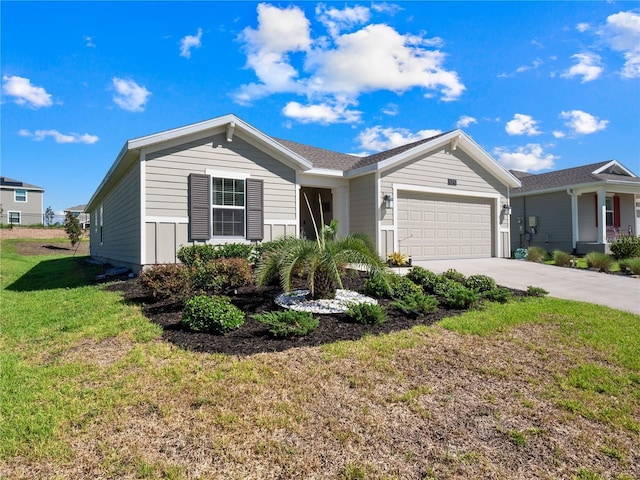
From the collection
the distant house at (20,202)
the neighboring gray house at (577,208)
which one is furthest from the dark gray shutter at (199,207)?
the distant house at (20,202)

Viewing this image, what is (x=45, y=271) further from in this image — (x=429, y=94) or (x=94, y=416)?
(x=429, y=94)

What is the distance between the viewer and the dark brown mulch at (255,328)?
451 cm

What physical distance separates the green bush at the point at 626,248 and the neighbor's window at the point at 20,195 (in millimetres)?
46899

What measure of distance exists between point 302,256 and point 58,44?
924cm

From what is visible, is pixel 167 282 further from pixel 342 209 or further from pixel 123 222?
pixel 342 209

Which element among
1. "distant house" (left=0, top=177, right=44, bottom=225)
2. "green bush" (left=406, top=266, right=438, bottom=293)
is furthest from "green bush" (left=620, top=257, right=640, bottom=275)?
"distant house" (left=0, top=177, right=44, bottom=225)

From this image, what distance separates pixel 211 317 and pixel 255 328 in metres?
0.64

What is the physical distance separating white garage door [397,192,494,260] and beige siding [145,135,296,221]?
13.8 ft

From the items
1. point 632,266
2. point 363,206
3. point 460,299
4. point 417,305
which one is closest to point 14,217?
point 363,206

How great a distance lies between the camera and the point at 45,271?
1378 centimetres

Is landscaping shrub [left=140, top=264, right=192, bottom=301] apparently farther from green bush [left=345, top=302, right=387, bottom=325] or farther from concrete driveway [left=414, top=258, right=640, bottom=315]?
concrete driveway [left=414, top=258, right=640, bottom=315]

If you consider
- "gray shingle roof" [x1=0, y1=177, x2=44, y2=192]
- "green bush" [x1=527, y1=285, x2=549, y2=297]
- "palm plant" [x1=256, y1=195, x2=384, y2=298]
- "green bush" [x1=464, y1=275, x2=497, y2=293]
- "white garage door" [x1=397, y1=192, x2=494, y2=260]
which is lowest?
"green bush" [x1=527, y1=285, x2=549, y2=297]

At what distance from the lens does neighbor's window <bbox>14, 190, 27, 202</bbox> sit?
3528 cm

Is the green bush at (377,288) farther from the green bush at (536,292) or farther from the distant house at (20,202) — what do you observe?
the distant house at (20,202)
